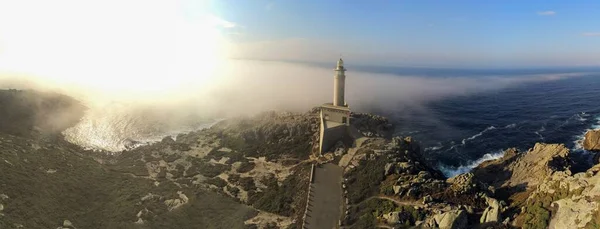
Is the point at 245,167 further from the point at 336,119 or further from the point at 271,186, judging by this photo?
the point at 336,119

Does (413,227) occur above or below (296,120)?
below

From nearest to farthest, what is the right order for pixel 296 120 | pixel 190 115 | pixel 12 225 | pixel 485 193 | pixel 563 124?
pixel 12 225 → pixel 485 193 → pixel 296 120 → pixel 563 124 → pixel 190 115

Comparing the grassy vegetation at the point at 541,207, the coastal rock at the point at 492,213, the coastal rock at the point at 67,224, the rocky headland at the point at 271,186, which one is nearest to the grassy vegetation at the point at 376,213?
the rocky headland at the point at 271,186

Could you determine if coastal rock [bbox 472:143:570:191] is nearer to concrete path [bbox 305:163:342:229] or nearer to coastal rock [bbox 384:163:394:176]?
coastal rock [bbox 384:163:394:176]

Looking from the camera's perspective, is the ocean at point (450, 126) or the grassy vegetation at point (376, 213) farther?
the ocean at point (450, 126)

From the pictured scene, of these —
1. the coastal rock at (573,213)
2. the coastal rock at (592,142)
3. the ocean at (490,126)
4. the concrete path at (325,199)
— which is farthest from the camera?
the ocean at (490,126)

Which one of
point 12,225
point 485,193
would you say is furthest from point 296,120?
point 12,225

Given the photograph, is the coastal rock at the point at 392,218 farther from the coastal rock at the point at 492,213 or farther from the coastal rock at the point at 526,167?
the coastal rock at the point at 526,167

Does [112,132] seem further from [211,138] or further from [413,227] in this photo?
[413,227]
